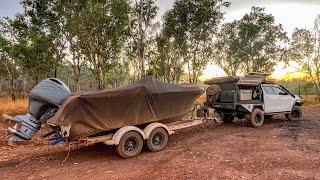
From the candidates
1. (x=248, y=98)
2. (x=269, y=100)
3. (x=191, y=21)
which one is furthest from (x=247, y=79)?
(x=191, y=21)

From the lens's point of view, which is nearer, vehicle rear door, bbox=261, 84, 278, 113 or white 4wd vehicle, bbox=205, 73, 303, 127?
white 4wd vehicle, bbox=205, 73, 303, 127

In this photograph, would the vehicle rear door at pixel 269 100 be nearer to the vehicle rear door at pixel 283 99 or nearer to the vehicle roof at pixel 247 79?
the vehicle rear door at pixel 283 99

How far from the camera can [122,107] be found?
32.9 feet

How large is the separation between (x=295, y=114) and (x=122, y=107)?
1128cm

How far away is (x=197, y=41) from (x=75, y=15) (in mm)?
15141

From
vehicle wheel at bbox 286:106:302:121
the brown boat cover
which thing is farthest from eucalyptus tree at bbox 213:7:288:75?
the brown boat cover

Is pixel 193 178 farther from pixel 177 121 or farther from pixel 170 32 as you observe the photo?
pixel 170 32

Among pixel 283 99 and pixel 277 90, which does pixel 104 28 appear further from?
pixel 283 99

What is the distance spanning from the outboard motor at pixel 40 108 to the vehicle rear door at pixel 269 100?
9.59 meters

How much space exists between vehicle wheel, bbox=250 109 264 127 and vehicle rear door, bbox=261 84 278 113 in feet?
1.58

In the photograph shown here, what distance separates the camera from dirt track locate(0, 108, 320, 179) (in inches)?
323

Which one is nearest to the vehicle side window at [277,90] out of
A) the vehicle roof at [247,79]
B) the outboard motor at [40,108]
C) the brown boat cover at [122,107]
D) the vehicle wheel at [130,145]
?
the vehicle roof at [247,79]

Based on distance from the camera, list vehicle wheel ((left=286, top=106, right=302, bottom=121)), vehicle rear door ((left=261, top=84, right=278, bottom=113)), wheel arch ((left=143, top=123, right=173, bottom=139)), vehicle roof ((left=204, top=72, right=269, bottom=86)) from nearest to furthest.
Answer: wheel arch ((left=143, top=123, right=173, bottom=139)) < vehicle roof ((left=204, top=72, right=269, bottom=86)) < vehicle rear door ((left=261, top=84, right=278, bottom=113)) < vehicle wheel ((left=286, top=106, right=302, bottom=121))

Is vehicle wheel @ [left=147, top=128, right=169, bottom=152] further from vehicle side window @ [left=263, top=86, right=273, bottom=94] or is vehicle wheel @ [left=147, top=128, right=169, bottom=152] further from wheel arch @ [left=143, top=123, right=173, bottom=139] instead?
vehicle side window @ [left=263, top=86, right=273, bottom=94]
